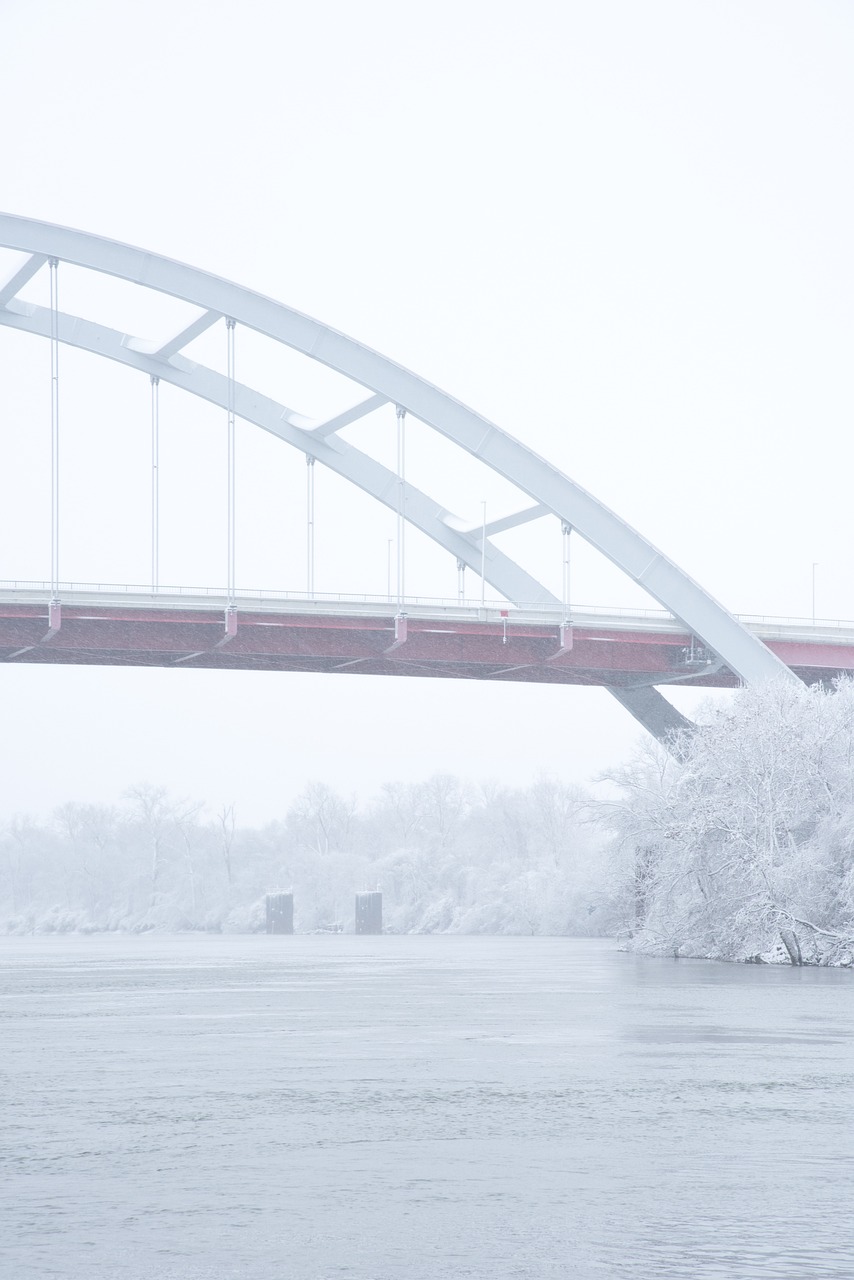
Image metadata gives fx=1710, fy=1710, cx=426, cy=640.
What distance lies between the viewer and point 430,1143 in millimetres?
10016

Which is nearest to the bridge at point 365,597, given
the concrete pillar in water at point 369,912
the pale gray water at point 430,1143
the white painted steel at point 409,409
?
the white painted steel at point 409,409

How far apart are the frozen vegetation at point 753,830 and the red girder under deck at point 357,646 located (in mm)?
10951

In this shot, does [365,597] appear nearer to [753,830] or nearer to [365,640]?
[365,640]

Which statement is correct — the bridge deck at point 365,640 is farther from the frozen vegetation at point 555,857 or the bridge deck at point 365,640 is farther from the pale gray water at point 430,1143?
the pale gray water at point 430,1143

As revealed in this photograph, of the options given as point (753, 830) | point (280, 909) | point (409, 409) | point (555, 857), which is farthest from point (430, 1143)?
point (280, 909)

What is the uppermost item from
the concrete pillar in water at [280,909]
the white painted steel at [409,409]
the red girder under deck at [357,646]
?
the white painted steel at [409,409]

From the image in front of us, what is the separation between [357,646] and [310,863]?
50.6m

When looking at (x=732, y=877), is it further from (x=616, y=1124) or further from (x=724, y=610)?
(x=616, y=1124)

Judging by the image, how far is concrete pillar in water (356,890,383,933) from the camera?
276ft

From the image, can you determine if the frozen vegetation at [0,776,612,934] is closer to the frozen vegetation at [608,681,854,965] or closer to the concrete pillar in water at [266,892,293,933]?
the concrete pillar in water at [266,892,293,933]

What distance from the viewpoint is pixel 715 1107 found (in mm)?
11547

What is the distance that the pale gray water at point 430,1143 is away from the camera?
7090 millimetres

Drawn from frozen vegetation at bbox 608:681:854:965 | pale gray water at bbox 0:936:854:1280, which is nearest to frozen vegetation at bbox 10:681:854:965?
frozen vegetation at bbox 608:681:854:965

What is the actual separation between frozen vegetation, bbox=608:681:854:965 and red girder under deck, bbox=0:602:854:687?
11.0 meters
